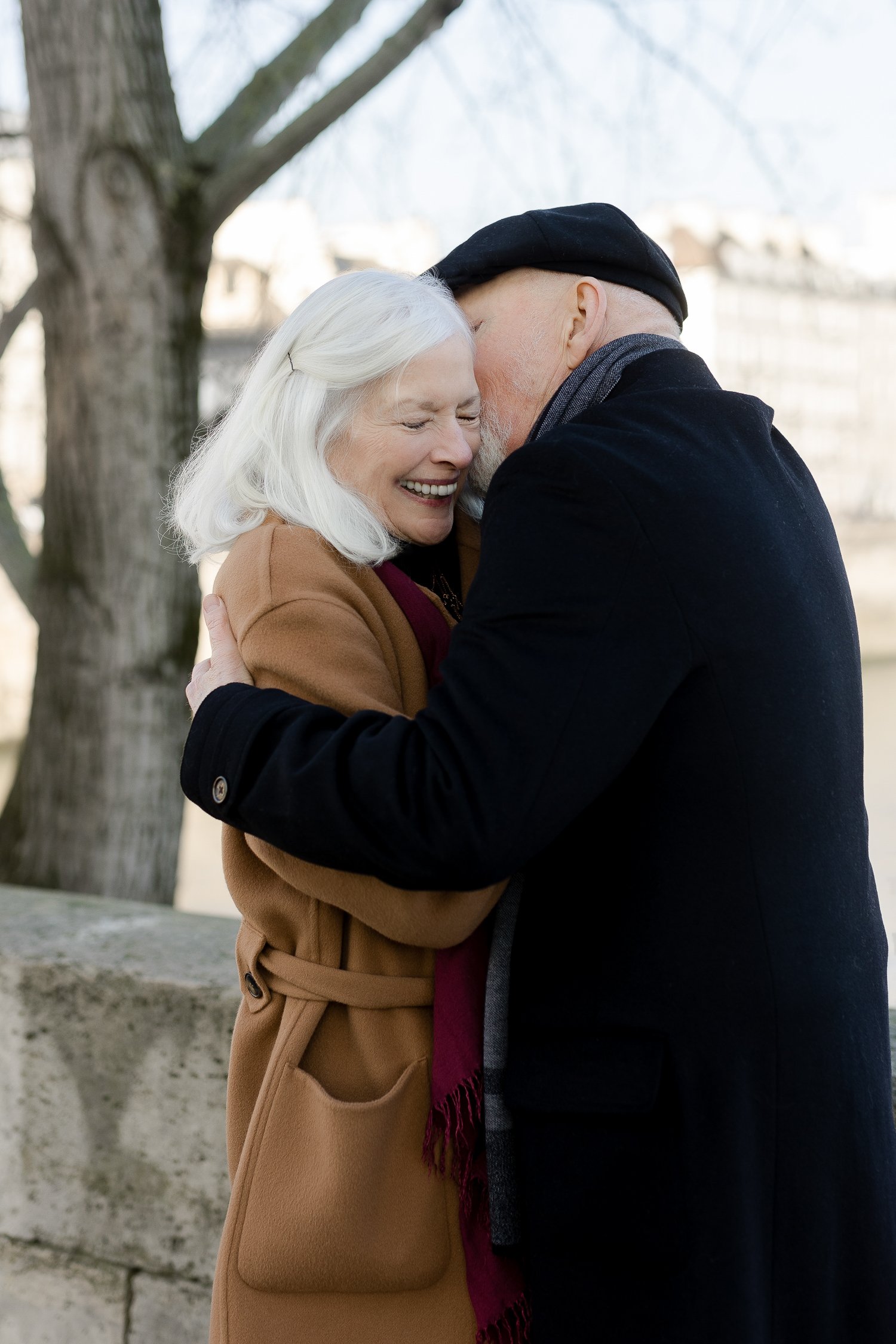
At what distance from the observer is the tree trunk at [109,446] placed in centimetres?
335

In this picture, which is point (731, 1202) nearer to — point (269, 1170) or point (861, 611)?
point (269, 1170)

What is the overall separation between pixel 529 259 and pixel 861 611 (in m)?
18.2

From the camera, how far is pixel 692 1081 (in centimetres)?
135

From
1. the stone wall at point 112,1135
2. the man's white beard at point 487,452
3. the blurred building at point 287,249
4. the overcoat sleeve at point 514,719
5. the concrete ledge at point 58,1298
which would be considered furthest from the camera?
the blurred building at point 287,249

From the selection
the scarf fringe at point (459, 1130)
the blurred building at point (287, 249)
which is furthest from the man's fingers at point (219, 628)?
the blurred building at point (287, 249)

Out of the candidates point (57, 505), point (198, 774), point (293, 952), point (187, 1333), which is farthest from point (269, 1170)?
point (57, 505)

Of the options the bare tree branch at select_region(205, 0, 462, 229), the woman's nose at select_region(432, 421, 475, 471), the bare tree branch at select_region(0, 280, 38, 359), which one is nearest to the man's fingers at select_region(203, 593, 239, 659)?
the woman's nose at select_region(432, 421, 475, 471)

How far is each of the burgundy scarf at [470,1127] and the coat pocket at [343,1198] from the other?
0.03m

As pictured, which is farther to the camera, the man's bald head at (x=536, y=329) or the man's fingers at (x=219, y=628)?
the man's bald head at (x=536, y=329)

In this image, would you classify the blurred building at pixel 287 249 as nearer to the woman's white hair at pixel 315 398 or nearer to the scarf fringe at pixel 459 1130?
the woman's white hair at pixel 315 398

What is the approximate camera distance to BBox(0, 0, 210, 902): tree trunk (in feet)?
11.0

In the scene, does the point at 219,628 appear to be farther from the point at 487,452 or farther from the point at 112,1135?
the point at 112,1135

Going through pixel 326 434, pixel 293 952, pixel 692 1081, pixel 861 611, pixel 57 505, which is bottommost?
pixel 692 1081

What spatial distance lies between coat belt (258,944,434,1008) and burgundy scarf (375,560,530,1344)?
3 cm
